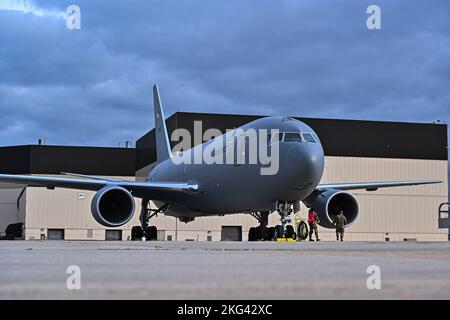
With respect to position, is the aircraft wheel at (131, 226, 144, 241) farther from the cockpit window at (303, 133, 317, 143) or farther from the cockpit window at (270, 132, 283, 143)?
the cockpit window at (303, 133, 317, 143)

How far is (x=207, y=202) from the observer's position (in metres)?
25.3

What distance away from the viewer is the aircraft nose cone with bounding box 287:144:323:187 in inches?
779

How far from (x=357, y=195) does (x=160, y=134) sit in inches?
629

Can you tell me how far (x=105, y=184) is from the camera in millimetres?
24453

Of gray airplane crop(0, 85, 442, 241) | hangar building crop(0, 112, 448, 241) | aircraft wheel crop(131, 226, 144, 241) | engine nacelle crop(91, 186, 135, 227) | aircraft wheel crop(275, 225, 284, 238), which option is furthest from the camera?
hangar building crop(0, 112, 448, 241)

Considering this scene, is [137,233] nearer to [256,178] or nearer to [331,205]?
[256,178]

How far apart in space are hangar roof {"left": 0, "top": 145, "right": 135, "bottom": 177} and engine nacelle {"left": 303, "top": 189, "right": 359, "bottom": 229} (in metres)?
35.2

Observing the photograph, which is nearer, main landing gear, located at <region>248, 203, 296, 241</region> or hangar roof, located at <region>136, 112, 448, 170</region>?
main landing gear, located at <region>248, 203, 296, 241</region>

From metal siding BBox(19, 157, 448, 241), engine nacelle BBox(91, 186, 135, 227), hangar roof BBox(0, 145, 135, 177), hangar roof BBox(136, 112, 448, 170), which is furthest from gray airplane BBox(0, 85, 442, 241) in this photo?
hangar roof BBox(0, 145, 135, 177)

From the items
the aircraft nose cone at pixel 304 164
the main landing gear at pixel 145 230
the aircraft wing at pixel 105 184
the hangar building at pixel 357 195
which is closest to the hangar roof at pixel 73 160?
the hangar building at pixel 357 195

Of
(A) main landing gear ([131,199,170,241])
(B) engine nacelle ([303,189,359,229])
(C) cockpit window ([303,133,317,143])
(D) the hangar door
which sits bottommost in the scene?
(D) the hangar door

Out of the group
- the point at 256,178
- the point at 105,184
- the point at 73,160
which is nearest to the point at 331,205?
the point at 256,178

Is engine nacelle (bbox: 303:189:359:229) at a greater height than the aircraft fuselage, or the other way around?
the aircraft fuselage
